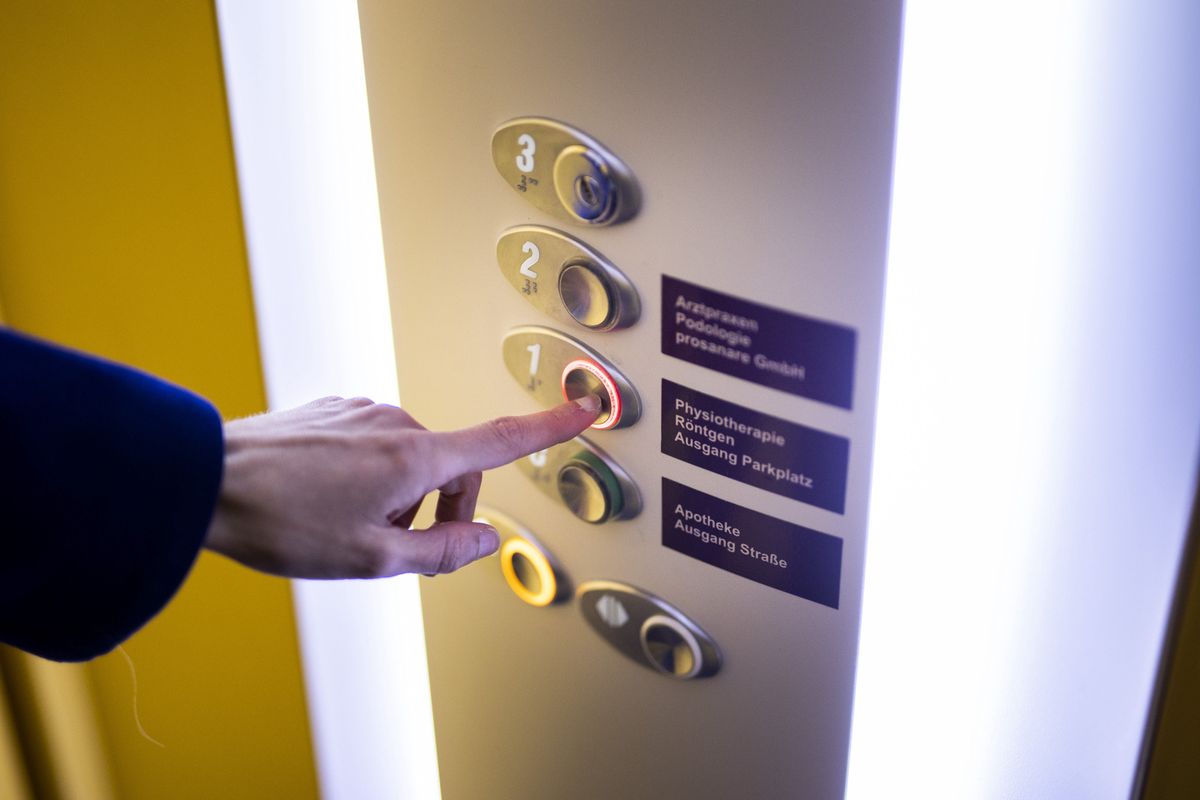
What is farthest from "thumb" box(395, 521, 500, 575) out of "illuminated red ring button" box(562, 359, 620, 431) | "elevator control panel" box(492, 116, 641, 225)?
"elevator control panel" box(492, 116, 641, 225)

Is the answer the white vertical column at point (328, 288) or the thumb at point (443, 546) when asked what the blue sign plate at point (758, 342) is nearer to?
the thumb at point (443, 546)

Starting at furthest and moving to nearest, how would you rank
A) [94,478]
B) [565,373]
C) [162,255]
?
[162,255], [565,373], [94,478]

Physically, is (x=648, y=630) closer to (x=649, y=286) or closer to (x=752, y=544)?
(x=752, y=544)

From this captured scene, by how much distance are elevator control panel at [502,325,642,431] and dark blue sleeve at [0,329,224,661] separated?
0.67 ft

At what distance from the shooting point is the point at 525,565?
0.83 metres

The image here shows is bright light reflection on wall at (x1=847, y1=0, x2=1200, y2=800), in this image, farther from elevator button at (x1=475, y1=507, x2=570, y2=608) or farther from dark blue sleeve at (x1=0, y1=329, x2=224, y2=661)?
dark blue sleeve at (x1=0, y1=329, x2=224, y2=661)

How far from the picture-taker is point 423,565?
2.31 ft

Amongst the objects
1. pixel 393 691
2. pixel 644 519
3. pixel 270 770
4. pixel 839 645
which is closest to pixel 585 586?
pixel 644 519

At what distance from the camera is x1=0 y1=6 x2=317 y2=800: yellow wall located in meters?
0.84

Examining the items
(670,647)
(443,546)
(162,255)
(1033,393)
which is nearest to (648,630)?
(670,647)

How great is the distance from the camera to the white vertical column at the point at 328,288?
82 cm

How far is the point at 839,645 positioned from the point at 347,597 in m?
0.47

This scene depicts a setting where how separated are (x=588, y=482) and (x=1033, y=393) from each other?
283 millimetres

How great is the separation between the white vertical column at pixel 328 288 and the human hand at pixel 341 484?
0.21 m
